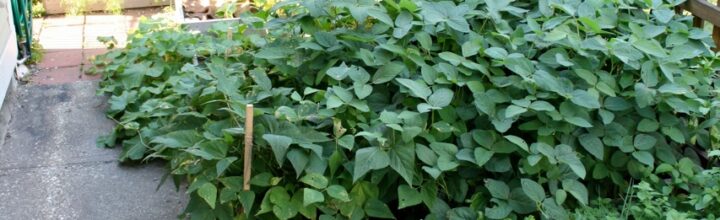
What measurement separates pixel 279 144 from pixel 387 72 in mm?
632

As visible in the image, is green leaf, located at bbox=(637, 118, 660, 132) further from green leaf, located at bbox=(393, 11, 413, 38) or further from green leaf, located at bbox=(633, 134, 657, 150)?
green leaf, located at bbox=(393, 11, 413, 38)

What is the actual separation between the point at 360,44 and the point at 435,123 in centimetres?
56

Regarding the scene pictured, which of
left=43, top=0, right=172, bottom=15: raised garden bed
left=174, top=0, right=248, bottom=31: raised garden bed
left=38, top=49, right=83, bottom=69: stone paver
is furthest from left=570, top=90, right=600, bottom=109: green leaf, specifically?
left=43, top=0, right=172, bottom=15: raised garden bed

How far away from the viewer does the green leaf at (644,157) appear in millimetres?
2889

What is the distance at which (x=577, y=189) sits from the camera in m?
2.79

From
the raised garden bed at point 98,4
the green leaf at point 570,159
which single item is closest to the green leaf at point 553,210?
the green leaf at point 570,159

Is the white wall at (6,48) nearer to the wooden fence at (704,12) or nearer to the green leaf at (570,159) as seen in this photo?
the green leaf at (570,159)

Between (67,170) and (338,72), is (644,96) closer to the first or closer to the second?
(338,72)

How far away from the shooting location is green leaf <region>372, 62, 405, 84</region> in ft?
9.91

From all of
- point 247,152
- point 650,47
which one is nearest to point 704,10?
point 650,47

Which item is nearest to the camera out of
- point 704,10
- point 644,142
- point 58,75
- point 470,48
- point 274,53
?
point 644,142

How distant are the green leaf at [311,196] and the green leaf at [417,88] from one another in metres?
0.54

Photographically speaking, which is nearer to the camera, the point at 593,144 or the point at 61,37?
the point at 593,144

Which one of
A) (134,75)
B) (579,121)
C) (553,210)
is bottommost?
(134,75)
